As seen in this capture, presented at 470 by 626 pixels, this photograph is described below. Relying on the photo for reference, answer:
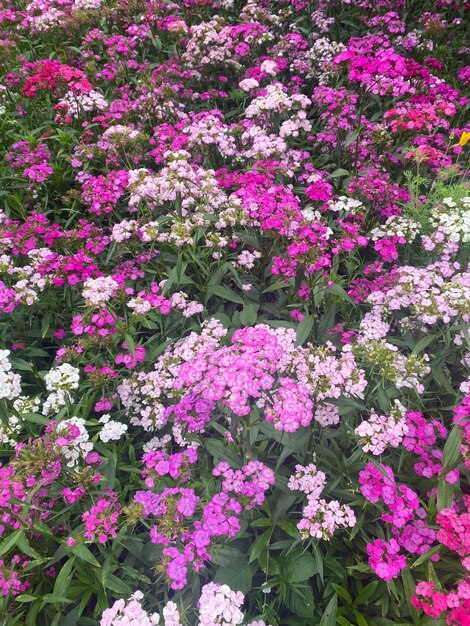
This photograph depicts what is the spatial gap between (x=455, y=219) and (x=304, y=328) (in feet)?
5.38

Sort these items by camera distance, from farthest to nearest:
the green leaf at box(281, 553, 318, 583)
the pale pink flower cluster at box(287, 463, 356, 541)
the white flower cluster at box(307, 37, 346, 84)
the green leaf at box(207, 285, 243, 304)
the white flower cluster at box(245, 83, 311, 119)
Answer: the white flower cluster at box(307, 37, 346, 84) → the white flower cluster at box(245, 83, 311, 119) → the green leaf at box(207, 285, 243, 304) → the green leaf at box(281, 553, 318, 583) → the pale pink flower cluster at box(287, 463, 356, 541)

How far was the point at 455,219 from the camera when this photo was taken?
384cm

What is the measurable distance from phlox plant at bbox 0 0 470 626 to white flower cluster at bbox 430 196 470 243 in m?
0.02

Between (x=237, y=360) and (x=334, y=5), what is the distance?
27.5 ft

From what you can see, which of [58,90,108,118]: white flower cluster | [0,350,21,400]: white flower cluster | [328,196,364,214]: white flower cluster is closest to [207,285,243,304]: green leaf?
[328,196,364,214]: white flower cluster

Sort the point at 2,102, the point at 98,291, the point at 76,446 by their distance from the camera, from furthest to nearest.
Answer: the point at 2,102 < the point at 98,291 < the point at 76,446

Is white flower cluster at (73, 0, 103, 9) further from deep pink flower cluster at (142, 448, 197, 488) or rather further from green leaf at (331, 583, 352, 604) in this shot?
green leaf at (331, 583, 352, 604)

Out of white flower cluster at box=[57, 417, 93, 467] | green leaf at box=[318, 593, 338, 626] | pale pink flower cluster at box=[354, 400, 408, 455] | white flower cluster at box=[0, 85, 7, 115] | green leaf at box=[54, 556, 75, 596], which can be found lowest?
green leaf at box=[318, 593, 338, 626]

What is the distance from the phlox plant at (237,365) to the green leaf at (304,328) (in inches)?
0.9

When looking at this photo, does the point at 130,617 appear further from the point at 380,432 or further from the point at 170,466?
the point at 380,432

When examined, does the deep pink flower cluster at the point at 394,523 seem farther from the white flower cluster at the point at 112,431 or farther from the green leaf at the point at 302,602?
Result: the white flower cluster at the point at 112,431

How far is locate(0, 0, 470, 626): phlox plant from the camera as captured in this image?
2.83m

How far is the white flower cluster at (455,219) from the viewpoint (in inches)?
148

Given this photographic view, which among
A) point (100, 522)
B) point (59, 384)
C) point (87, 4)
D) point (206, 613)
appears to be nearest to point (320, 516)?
point (206, 613)
